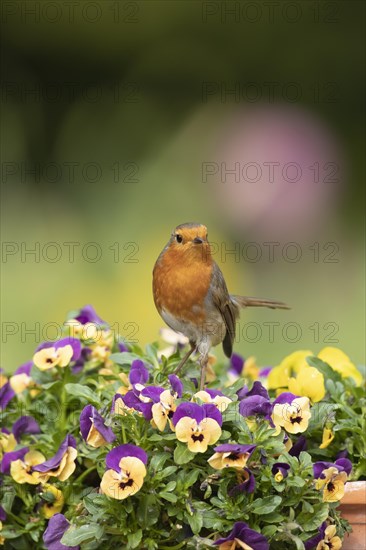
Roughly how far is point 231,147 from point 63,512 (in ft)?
11.3

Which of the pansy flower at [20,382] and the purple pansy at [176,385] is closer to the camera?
the purple pansy at [176,385]

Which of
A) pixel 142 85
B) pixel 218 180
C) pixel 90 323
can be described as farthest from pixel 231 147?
pixel 90 323

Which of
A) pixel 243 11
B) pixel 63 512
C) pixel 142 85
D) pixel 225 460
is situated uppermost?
pixel 243 11

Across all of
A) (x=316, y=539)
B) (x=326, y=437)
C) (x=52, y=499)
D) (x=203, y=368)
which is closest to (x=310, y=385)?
(x=326, y=437)

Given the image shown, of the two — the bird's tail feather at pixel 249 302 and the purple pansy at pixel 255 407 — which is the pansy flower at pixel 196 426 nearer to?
the purple pansy at pixel 255 407

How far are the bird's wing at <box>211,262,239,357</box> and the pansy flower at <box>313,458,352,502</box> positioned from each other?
48 cm

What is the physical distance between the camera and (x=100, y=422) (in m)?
1.63

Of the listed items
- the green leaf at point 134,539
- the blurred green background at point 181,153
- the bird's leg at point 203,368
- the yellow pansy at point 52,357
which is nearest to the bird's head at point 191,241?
the bird's leg at point 203,368

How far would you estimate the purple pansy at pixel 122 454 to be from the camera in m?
1.56

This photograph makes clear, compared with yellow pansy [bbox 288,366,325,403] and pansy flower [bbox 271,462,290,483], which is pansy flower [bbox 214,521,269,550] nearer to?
pansy flower [bbox 271,462,290,483]

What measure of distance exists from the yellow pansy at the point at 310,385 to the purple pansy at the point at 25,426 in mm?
548

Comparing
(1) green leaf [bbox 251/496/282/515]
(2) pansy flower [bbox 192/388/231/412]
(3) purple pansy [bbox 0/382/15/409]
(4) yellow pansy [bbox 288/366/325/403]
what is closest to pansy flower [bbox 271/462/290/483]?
(1) green leaf [bbox 251/496/282/515]

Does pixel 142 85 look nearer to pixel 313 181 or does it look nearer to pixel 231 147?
pixel 231 147

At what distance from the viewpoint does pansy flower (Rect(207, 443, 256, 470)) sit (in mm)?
1553
